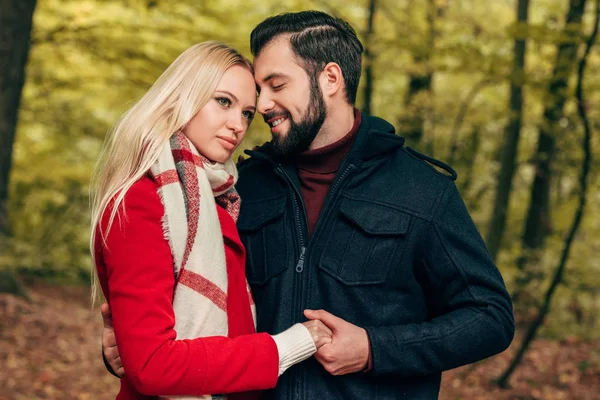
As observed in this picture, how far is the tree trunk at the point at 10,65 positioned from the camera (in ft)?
23.4

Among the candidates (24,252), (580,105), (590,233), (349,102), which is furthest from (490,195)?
(349,102)

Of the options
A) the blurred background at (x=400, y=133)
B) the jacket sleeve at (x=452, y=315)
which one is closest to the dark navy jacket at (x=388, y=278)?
the jacket sleeve at (x=452, y=315)

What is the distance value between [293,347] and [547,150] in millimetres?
8389

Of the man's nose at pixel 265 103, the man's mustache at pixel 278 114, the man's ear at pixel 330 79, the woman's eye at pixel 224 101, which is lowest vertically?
the man's mustache at pixel 278 114

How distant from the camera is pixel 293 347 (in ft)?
7.08

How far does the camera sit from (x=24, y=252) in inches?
411

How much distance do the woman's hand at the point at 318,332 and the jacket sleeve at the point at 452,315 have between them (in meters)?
0.17

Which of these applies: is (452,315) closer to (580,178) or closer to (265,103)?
(265,103)

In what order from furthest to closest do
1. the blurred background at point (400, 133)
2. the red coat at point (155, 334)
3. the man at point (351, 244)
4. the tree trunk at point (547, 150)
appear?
the blurred background at point (400, 133) → the tree trunk at point (547, 150) → the man at point (351, 244) → the red coat at point (155, 334)

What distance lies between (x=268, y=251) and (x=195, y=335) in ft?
1.86

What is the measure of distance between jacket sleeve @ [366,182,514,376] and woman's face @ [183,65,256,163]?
0.87 meters

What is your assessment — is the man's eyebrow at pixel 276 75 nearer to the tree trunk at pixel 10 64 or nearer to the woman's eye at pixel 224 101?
the woman's eye at pixel 224 101

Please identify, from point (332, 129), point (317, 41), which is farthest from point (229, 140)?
point (317, 41)

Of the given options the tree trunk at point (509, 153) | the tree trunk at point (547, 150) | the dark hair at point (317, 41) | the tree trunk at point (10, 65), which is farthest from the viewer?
the tree trunk at point (509, 153)
